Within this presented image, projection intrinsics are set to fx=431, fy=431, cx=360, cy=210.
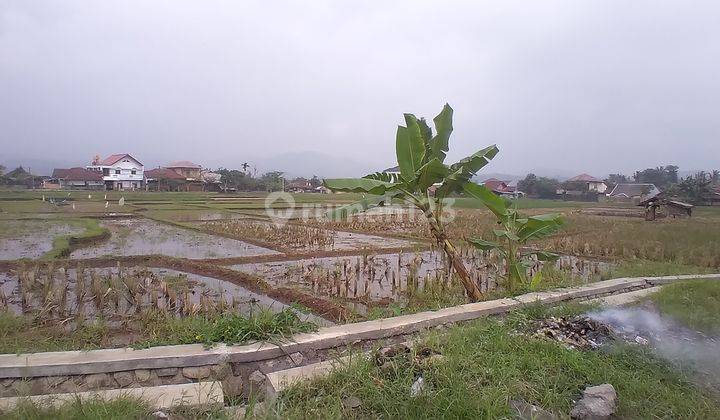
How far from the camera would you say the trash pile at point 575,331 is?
11.9ft

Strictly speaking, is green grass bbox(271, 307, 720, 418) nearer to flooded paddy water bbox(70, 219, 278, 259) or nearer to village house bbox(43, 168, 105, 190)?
flooded paddy water bbox(70, 219, 278, 259)

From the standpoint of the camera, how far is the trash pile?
363 centimetres

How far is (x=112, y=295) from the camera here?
6820mm

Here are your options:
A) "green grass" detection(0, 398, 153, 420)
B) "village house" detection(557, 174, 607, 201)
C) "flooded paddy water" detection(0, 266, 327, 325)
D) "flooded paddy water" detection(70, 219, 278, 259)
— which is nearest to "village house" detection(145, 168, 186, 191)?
"flooded paddy water" detection(70, 219, 278, 259)

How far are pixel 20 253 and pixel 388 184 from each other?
11.1 meters

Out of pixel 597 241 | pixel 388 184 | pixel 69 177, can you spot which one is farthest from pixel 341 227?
pixel 69 177

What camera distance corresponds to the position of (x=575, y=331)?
12.6 ft

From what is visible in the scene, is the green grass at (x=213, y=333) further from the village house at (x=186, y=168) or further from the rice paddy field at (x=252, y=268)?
the village house at (x=186, y=168)

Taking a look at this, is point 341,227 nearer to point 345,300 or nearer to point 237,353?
point 345,300

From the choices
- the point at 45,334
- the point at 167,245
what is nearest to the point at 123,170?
the point at 167,245

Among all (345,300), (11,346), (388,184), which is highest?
(388,184)

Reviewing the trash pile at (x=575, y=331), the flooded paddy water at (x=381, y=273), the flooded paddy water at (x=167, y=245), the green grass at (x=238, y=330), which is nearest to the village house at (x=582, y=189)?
the flooded paddy water at (x=381, y=273)

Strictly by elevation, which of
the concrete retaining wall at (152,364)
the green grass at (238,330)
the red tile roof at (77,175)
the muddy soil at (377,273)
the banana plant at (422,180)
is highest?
the red tile roof at (77,175)

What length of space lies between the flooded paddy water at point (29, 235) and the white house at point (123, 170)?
128 feet
